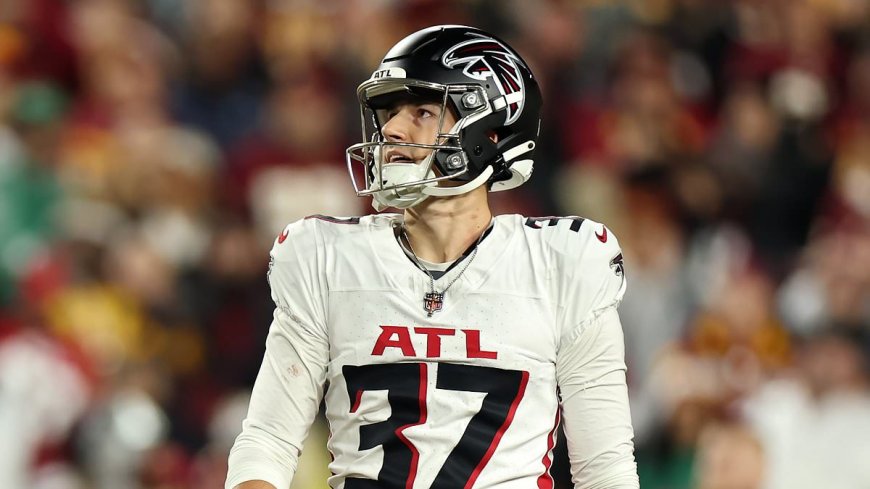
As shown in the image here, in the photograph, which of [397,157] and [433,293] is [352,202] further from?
[433,293]

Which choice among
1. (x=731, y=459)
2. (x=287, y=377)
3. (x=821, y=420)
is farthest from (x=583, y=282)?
(x=821, y=420)

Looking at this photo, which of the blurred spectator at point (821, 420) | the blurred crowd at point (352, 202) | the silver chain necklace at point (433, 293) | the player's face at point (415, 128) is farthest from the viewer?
the blurred crowd at point (352, 202)

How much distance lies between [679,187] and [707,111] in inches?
32.3

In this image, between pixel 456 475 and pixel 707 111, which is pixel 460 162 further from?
pixel 707 111

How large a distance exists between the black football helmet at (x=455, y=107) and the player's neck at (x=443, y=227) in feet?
0.14

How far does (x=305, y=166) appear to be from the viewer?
6.08m

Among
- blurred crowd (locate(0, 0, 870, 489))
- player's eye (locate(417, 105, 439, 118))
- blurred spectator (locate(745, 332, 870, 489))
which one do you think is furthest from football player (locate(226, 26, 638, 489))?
blurred spectator (locate(745, 332, 870, 489))

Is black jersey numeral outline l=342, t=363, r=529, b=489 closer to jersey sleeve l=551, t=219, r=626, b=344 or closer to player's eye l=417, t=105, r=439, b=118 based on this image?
jersey sleeve l=551, t=219, r=626, b=344

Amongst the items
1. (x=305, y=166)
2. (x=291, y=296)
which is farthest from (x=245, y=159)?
(x=291, y=296)

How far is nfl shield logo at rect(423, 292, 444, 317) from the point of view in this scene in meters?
2.47

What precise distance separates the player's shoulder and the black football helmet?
0.16 m

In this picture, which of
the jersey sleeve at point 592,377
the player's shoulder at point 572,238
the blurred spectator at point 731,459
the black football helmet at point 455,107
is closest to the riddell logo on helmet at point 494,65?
the black football helmet at point 455,107

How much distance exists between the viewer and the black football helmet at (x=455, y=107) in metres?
2.56

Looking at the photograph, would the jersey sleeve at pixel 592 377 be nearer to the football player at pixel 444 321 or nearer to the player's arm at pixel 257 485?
the football player at pixel 444 321
